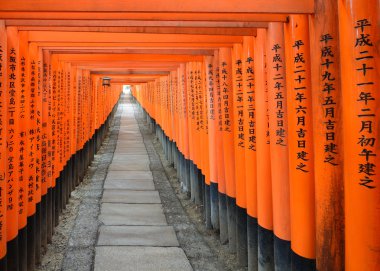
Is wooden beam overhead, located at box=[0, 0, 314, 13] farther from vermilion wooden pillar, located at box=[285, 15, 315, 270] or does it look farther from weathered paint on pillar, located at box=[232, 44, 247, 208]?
weathered paint on pillar, located at box=[232, 44, 247, 208]

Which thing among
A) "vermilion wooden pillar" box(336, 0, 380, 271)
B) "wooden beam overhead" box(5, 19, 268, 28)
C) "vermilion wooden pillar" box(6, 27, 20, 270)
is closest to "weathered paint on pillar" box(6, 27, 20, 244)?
"vermilion wooden pillar" box(6, 27, 20, 270)

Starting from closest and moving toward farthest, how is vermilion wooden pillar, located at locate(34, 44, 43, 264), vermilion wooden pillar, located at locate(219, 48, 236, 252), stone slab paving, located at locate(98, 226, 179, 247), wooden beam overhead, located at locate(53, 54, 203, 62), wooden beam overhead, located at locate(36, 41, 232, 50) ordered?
wooden beam overhead, located at locate(36, 41, 232, 50), vermilion wooden pillar, located at locate(34, 44, 43, 264), vermilion wooden pillar, located at locate(219, 48, 236, 252), stone slab paving, located at locate(98, 226, 179, 247), wooden beam overhead, located at locate(53, 54, 203, 62)

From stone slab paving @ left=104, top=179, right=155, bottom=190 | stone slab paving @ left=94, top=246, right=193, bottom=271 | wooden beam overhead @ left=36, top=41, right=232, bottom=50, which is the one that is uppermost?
wooden beam overhead @ left=36, top=41, right=232, bottom=50

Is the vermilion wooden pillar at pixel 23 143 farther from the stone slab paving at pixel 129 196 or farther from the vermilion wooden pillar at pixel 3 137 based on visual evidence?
the stone slab paving at pixel 129 196

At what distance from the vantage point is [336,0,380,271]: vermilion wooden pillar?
259 cm

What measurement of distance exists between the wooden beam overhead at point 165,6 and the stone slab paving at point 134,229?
11.7ft

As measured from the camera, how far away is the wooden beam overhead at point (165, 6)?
10.9ft

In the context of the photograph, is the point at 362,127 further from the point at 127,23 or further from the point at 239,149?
the point at 239,149

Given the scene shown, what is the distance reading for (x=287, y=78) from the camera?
372 centimetres

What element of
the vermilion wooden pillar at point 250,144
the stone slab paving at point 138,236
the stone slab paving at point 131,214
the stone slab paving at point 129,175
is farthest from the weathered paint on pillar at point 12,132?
the stone slab paving at point 129,175

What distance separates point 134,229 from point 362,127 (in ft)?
16.8

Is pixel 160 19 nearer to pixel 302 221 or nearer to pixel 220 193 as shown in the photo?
pixel 302 221

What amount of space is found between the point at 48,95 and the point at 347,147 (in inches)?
206

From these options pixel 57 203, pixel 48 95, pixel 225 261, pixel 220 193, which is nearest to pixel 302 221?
pixel 225 261
